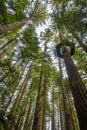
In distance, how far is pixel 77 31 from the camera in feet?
24.3

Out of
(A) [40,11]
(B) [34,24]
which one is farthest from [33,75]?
(A) [40,11]

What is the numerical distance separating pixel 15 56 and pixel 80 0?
9463 mm

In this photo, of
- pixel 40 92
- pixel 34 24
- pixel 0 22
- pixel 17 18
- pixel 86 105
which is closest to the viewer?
pixel 86 105

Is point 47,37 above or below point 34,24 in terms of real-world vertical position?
below

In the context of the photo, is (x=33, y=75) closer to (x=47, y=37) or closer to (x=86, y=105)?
(x=47, y=37)

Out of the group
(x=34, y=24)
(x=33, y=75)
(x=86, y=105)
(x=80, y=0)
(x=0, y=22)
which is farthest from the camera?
(x=33, y=75)

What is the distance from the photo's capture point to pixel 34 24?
17.1 metres

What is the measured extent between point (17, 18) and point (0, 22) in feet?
5.83

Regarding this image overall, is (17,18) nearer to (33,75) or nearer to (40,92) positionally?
(40,92)

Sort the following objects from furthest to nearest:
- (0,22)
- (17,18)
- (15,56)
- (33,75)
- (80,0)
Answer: (33,75) < (15,56) < (17,18) < (0,22) < (80,0)

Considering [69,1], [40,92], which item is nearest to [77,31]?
[69,1]

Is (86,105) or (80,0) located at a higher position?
(80,0)

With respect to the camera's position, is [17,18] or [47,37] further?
[47,37]

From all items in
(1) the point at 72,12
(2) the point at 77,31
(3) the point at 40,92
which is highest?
(1) the point at 72,12
